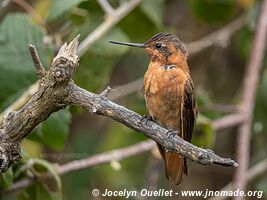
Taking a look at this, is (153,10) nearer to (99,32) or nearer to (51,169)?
(99,32)

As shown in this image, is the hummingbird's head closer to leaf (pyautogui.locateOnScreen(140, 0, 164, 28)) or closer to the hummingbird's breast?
the hummingbird's breast

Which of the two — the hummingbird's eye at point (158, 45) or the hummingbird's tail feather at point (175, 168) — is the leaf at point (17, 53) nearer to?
the hummingbird's eye at point (158, 45)

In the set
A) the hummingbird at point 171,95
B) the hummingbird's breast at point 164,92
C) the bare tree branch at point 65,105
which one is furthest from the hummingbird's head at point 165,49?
the bare tree branch at point 65,105

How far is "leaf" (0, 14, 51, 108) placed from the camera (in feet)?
12.6

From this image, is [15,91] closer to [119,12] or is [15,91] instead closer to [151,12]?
[119,12]

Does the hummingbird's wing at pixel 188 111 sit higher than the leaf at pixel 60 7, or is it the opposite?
the leaf at pixel 60 7

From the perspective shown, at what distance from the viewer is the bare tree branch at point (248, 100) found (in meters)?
4.14

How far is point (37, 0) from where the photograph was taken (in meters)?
5.70

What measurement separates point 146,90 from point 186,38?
2208 millimetres

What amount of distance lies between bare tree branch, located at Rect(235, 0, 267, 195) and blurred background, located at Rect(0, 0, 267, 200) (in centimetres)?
12

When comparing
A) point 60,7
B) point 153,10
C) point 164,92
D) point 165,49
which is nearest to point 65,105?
point 164,92

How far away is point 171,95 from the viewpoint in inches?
146

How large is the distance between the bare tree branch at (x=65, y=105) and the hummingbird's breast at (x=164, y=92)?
0.84m

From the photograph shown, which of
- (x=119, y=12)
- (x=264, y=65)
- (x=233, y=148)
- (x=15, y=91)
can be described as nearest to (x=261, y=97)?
(x=264, y=65)
